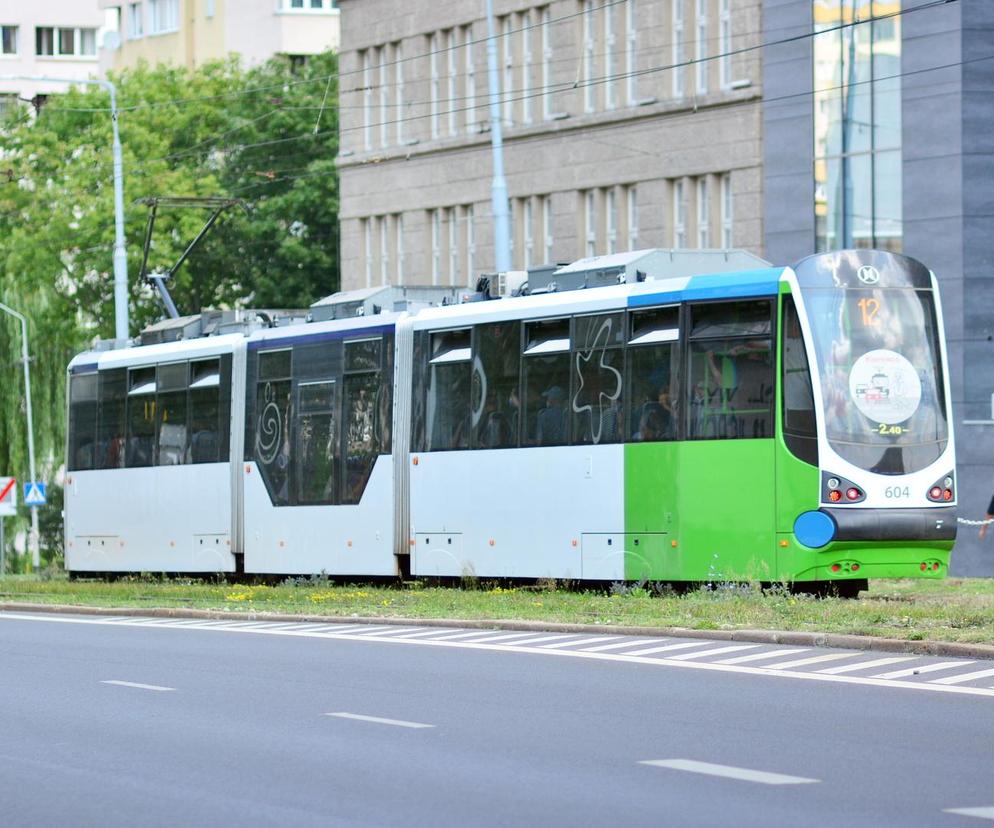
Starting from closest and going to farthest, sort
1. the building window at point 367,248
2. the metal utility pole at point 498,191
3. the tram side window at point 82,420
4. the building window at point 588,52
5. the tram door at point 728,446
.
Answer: the tram door at point 728,446, the tram side window at point 82,420, the metal utility pole at point 498,191, the building window at point 588,52, the building window at point 367,248

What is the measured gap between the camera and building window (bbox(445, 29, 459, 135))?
178ft

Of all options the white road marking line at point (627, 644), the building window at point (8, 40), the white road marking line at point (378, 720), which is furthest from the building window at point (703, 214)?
the building window at point (8, 40)

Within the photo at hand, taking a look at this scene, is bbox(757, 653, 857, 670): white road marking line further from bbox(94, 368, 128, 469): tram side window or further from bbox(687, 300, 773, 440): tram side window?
bbox(94, 368, 128, 469): tram side window

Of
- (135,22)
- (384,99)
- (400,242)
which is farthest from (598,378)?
(135,22)

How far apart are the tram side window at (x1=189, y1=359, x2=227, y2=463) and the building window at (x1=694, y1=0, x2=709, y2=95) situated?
1759 cm

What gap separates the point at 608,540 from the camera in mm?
25938

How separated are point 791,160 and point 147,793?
35.8 metres

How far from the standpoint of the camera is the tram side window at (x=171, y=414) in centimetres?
3378

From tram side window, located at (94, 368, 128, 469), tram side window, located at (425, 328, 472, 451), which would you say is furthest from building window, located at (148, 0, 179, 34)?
tram side window, located at (425, 328, 472, 451)

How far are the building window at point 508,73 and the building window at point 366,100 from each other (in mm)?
5458

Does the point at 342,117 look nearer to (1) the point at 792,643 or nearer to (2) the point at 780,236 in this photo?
(2) the point at 780,236

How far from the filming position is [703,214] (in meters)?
47.9

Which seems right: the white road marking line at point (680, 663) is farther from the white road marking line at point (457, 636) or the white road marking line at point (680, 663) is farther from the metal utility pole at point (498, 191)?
the metal utility pole at point (498, 191)

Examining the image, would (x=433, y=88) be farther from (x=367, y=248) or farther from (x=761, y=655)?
(x=761, y=655)
